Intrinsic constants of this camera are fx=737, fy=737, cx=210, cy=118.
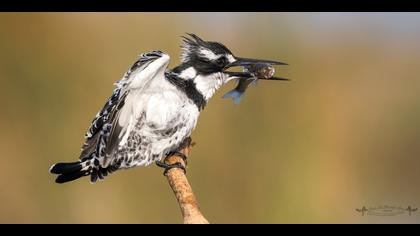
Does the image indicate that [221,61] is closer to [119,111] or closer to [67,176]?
[119,111]

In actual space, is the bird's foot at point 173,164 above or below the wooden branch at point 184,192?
above

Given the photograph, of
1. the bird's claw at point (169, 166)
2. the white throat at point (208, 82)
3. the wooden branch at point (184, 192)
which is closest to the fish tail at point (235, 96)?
the white throat at point (208, 82)

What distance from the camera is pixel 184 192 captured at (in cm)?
291

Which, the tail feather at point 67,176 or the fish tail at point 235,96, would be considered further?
the fish tail at point 235,96

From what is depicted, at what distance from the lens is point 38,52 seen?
443cm

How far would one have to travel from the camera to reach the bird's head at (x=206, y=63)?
11.5ft

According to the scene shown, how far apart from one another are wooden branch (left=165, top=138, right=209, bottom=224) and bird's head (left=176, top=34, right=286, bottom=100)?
1.06 feet

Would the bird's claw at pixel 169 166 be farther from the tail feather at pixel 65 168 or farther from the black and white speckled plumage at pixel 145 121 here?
the tail feather at pixel 65 168

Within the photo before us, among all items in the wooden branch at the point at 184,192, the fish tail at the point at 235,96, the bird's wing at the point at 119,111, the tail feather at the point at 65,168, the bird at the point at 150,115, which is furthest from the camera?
the fish tail at the point at 235,96

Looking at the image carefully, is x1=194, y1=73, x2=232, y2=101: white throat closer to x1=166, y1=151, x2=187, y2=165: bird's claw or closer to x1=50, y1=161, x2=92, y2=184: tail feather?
x1=166, y1=151, x2=187, y2=165: bird's claw

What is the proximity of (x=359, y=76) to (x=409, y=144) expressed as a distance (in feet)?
1.68

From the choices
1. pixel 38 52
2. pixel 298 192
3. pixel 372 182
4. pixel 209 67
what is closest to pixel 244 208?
pixel 298 192

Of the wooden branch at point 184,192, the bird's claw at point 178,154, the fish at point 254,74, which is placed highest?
the fish at point 254,74

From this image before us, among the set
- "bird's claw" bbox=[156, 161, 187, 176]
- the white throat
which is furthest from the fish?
"bird's claw" bbox=[156, 161, 187, 176]
